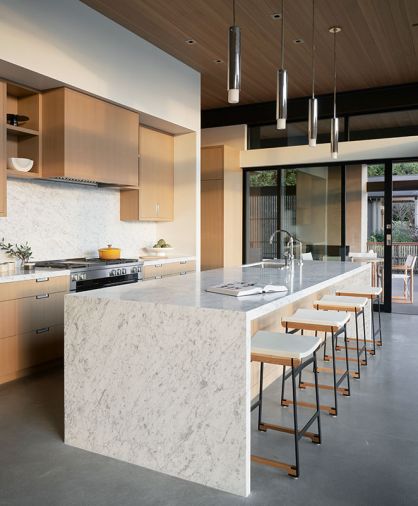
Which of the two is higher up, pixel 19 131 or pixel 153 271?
pixel 19 131

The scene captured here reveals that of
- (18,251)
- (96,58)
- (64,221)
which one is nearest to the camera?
(18,251)

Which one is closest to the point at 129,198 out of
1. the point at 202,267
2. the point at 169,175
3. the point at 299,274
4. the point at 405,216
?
the point at 169,175

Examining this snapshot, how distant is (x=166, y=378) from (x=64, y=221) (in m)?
3.20

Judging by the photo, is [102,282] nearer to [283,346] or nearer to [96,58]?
[96,58]

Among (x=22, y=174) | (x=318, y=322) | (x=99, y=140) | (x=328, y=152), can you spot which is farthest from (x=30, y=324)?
(x=328, y=152)

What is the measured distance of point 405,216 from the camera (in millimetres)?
8633

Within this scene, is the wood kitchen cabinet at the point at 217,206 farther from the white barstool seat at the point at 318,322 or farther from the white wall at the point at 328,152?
the white barstool seat at the point at 318,322

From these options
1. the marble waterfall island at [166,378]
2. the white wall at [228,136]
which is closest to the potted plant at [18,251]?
the marble waterfall island at [166,378]

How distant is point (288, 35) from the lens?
17.1 ft

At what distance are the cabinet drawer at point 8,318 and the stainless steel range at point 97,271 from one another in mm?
647

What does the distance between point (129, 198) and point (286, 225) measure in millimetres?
3084

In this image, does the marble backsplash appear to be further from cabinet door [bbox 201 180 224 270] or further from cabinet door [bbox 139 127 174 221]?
cabinet door [bbox 201 180 224 270]

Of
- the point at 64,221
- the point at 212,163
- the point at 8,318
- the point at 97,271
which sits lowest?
the point at 8,318

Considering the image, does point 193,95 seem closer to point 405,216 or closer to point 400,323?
point 400,323
